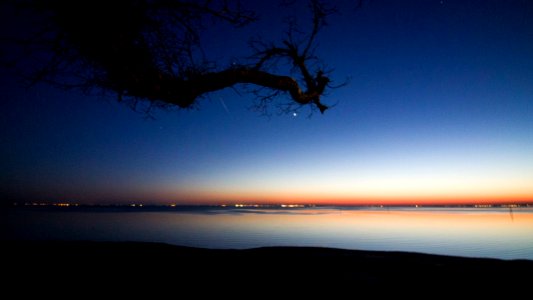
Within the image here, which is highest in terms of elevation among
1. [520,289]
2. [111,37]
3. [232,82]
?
[111,37]

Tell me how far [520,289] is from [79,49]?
15.9ft

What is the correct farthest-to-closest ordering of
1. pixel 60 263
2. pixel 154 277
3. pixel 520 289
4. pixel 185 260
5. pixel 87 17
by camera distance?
pixel 185 260, pixel 60 263, pixel 154 277, pixel 520 289, pixel 87 17

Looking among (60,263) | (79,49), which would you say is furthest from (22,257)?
(79,49)

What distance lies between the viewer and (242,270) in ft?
11.6

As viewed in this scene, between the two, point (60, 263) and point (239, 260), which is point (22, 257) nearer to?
point (60, 263)

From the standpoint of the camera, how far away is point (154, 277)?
3.25m

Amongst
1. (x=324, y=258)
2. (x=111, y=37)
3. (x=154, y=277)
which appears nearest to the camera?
(x=111, y=37)

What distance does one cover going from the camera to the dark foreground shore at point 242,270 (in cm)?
310

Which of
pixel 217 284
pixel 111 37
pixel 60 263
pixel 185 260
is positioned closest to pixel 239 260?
pixel 185 260

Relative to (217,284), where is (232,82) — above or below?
above

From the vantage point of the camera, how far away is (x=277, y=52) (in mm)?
3145

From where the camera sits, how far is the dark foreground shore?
3100mm

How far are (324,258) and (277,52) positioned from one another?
125 inches

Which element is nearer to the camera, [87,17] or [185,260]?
[87,17]
